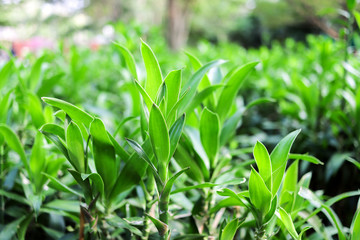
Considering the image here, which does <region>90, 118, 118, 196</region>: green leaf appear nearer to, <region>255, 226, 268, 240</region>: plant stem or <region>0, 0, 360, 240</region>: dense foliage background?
<region>0, 0, 360, 240</region>: dense foliage background

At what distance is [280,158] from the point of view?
76 centimetres

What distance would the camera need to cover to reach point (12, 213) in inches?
40.9

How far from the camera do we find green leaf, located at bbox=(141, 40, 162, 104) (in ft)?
2.48

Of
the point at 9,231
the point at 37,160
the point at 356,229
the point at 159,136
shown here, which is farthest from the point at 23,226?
the point at 356,229

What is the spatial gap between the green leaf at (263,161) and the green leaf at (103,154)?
35 cm

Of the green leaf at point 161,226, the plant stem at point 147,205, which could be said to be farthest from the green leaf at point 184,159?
the green leaf at point 161,226

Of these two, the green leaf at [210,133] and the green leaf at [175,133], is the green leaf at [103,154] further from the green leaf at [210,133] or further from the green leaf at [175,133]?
the green leaf at [210,133]

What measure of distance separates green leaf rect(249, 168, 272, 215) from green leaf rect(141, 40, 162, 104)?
32cm

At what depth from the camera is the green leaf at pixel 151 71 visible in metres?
0.76

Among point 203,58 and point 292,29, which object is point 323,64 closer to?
point 203,58

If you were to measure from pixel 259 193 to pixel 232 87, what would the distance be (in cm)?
38

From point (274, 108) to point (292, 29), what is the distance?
2246 cm

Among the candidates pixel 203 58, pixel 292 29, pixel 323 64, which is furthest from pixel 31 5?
pixel 323 64

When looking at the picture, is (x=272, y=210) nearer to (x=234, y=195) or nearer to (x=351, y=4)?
(x=234, y=195)
